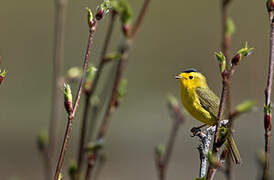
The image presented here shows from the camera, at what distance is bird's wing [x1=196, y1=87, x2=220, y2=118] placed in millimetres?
4602

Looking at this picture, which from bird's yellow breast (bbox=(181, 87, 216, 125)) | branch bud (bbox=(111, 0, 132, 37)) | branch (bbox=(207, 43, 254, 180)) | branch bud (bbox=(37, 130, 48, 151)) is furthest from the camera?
bird's yellow breast (bbox=(181, 87, 216, 125))

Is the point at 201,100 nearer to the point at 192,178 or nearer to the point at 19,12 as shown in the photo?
the point at 192,178

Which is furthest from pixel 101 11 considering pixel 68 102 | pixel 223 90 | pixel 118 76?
pixel 223 90

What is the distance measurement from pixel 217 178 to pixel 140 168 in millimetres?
2494

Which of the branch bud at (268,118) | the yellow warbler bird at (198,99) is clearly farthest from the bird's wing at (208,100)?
the branch bud at (268,118)

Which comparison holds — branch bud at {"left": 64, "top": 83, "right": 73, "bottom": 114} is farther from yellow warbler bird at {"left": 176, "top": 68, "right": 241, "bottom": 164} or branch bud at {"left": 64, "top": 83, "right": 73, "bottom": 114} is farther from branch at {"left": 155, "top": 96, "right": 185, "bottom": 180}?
yellow warbler bird at {"left": 176, "top": 68, "right": 241, "bottom": 164}

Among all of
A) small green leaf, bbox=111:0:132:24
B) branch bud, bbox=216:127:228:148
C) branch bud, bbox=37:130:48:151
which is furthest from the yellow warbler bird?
branch bud, bbox=216:127:228:148

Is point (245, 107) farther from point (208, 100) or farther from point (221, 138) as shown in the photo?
point (208, 100)

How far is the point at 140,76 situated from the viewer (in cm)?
1642

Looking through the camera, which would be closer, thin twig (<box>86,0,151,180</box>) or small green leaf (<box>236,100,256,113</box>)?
small green leaf (<box>236,100,256,113</box>)

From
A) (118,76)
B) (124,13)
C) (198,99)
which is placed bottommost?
(118,76)

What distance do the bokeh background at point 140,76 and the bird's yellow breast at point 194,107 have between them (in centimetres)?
465

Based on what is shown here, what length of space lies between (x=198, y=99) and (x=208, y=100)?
223 millimetres

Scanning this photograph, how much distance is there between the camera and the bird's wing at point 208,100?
4.60 metres
